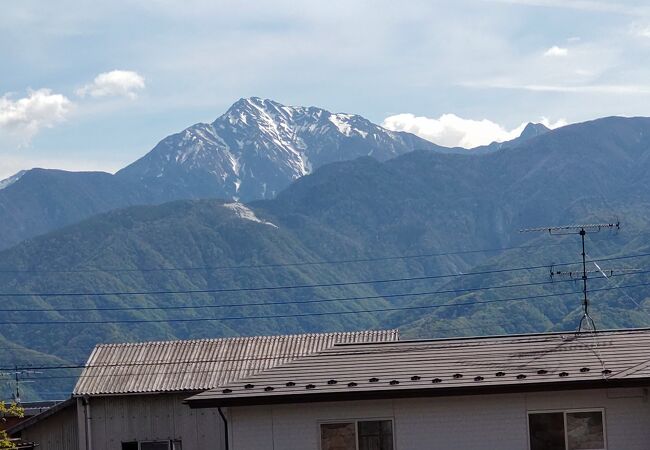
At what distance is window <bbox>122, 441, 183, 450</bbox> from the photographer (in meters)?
41.0

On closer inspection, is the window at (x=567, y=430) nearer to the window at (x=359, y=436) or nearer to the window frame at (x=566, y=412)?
the window frame at (x=566, y=412)

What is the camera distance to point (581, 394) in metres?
26.6

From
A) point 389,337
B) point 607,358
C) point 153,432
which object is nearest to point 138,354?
point 153,432

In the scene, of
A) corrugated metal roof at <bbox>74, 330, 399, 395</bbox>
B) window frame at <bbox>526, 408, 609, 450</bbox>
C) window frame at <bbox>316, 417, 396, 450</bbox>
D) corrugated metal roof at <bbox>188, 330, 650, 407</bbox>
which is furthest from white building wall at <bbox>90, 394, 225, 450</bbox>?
window frame at <bbox>526, 408, 609, 450</bbox>

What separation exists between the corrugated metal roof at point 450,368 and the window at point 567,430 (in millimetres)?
878

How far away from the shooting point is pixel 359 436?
2725 cm

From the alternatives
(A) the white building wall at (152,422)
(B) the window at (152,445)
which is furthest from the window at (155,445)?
(A) the white building wall at (152,422)

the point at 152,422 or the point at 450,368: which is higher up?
the point at 450,368

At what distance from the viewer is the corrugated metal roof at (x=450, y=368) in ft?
87.2

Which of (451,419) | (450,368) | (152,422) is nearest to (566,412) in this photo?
(451,419)

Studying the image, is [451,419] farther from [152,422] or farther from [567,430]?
[152,422]

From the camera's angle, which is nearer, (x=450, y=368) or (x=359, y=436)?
(x=359, y=436)

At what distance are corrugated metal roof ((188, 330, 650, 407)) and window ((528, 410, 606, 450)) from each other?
0.88 metres

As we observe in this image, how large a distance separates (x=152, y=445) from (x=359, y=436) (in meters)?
15.7
